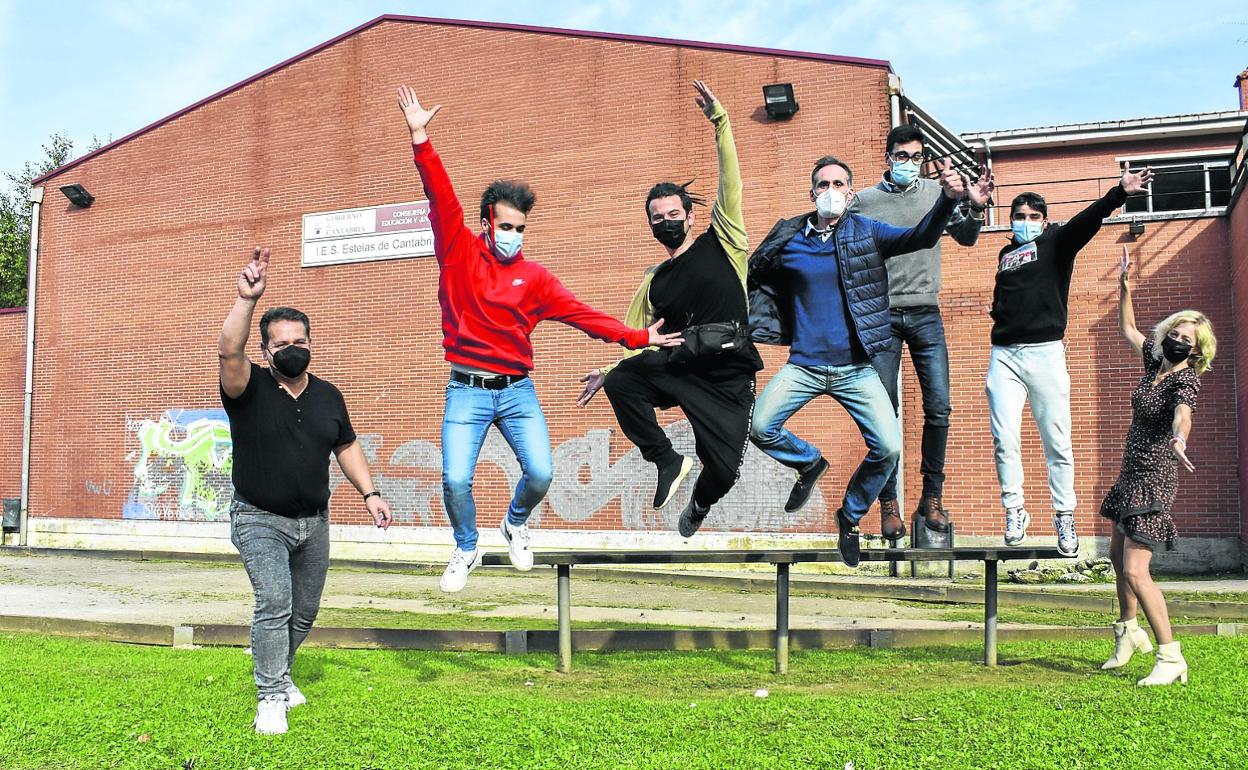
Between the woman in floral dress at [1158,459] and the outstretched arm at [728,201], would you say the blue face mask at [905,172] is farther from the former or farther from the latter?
the woman in floral dress at [1158,459]

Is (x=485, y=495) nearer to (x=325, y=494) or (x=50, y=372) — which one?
(x=50, y=372)

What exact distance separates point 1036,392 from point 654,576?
1306cm

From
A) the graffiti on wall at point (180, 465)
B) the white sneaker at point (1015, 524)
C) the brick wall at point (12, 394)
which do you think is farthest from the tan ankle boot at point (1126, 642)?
the brick wall at point (12, 394)

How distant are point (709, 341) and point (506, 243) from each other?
1.36 meters

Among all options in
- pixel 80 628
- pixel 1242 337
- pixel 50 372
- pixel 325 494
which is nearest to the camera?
pixel 325 494

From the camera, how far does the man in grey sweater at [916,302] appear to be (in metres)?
7.06

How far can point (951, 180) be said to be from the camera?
604cm

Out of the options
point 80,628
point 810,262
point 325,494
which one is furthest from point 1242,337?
point 80,628

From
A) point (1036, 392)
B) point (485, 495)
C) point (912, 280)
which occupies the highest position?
point (912, 280)

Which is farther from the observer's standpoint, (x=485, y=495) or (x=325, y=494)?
(x=485, y=495)

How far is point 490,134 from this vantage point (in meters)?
18.7

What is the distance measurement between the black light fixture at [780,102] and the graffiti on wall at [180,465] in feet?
48.1

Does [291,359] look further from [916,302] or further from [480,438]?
[916,302]

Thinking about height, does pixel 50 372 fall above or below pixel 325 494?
above
